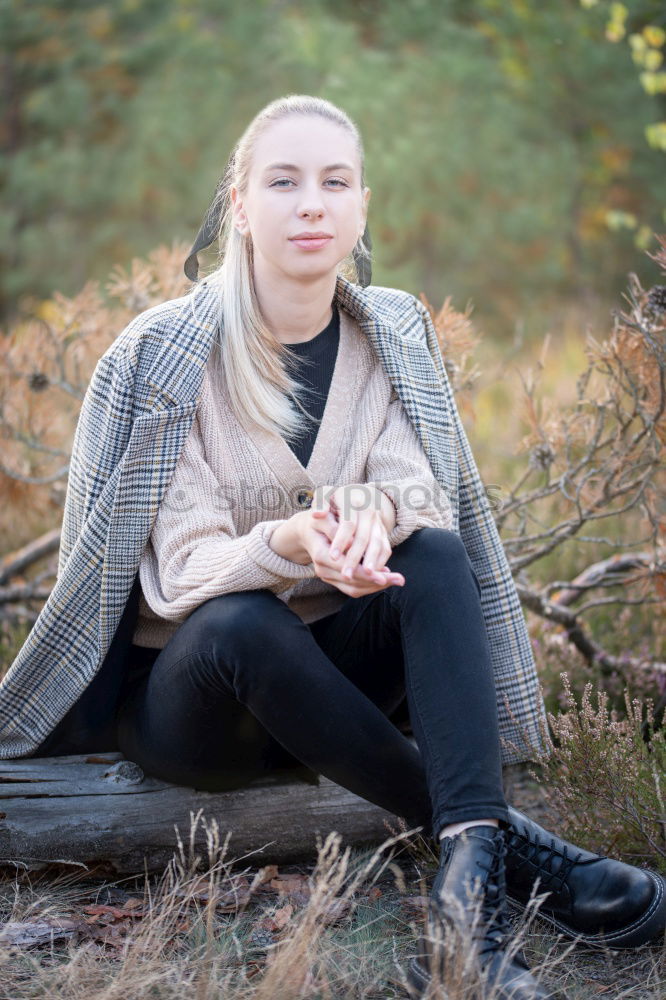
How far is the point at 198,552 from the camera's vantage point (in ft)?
6.19

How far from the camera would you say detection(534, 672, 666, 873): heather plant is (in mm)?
1955

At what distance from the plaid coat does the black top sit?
8cm

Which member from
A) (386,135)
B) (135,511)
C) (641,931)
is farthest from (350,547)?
(386,135)

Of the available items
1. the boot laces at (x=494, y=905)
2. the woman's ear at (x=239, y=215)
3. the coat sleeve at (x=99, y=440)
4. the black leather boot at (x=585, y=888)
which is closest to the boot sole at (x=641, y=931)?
the black leather boot at (x=585, y=888)

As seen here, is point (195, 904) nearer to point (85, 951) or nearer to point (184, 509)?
point (85, 951)

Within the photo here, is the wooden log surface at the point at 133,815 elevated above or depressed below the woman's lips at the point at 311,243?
below

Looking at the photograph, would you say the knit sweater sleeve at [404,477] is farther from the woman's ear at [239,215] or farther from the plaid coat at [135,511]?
the woman's ear at [239,215]

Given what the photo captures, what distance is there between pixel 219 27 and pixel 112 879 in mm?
9217

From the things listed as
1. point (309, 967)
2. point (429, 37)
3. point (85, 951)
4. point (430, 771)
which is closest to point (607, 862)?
point (430, 771)

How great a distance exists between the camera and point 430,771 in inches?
68.9

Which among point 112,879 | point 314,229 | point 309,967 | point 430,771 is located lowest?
point 112,879

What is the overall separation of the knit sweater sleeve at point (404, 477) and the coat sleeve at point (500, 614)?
14 centimetres

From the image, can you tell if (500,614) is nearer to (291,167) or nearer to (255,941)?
(255,941)

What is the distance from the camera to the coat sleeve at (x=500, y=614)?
2184 millimetres
